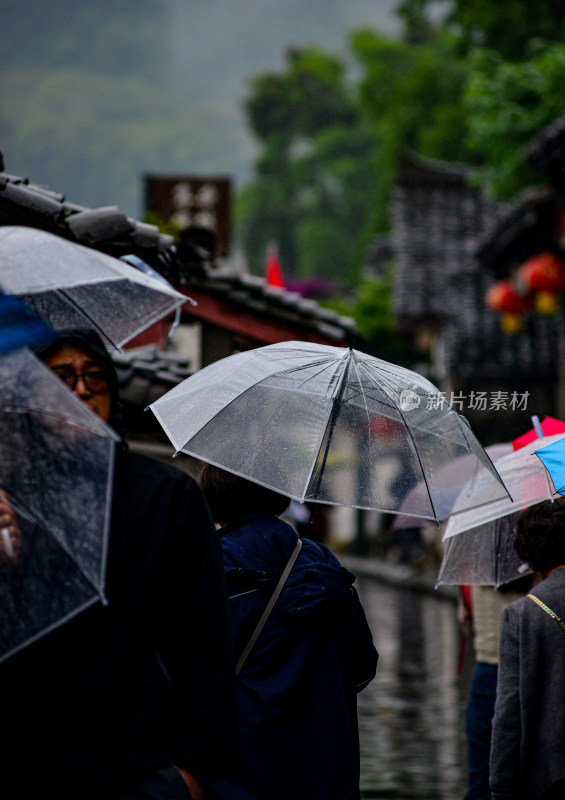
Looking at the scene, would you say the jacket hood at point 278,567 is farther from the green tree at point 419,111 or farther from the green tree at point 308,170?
the green tree at point 308,170


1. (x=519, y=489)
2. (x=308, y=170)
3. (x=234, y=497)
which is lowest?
(x=519, y=489)

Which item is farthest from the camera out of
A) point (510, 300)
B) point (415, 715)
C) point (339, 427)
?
point (510, 300)

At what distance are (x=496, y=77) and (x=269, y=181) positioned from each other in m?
48.4

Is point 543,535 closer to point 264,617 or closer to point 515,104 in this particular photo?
point 264,617

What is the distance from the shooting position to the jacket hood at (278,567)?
3188 mm

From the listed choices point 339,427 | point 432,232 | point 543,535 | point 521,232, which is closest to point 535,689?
point 543,535

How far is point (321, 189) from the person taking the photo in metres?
64.7

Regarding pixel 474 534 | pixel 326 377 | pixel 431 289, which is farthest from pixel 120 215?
pixel 431 289

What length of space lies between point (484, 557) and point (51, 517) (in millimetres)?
2929

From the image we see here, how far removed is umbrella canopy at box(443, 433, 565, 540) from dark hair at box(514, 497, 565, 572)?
0.31 meters

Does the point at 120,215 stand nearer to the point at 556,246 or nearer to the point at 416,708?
the point at 416,708

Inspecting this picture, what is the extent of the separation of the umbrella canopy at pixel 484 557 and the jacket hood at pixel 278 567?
4.83 feet

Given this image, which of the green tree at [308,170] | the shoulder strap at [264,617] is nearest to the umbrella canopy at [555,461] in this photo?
the shoulder strap at [264,617]

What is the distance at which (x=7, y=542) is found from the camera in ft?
7.23
